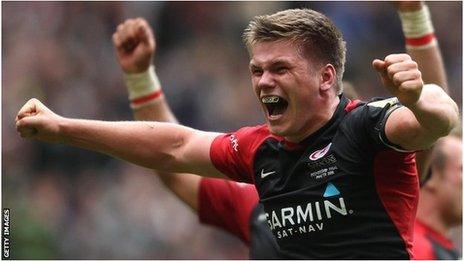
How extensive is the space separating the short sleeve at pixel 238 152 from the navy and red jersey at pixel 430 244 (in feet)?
5.77

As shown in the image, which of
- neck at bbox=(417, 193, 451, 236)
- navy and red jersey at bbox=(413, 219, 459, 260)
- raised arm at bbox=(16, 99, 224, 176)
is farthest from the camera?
neck at bbox=(417, 193, 451, 236)

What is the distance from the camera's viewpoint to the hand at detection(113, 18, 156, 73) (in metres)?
5.80

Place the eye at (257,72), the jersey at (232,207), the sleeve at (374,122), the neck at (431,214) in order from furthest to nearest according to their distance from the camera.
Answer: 1. the neck at (431,214)
2. the jersey at (232,207)
3. the eye at (257,72)
4. the sleeve at (374,122)

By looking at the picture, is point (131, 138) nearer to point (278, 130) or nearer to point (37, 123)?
point (37, 123)

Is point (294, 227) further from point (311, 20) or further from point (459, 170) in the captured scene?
point (459, 170)

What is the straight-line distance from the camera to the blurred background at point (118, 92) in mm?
9648

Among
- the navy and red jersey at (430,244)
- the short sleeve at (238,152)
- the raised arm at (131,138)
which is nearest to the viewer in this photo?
the raised arm at (131,138)

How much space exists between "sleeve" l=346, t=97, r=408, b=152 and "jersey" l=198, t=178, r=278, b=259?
2.02 metres

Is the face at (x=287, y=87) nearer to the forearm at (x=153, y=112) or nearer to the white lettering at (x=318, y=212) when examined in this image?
the white lettering at (x=318, y=212)

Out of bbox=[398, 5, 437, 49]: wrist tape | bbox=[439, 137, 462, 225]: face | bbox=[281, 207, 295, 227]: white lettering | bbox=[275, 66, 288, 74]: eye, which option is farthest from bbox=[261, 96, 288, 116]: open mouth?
bbox=[439, 137, 462, 225]: face

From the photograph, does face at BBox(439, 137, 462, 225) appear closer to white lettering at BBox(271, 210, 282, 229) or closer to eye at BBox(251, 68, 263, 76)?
white lettering at BBox(271, 210, 282, 229)

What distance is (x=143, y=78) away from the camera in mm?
5949

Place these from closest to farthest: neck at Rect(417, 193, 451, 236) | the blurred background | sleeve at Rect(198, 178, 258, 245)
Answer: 1. sleeve at Rect(198, 178, 258, 245)
2. neck at Rect(417, 193, 451, 236)
3. the blurred background

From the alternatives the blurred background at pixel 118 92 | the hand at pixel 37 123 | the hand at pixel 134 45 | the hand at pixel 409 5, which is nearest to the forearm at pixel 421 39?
the hand at pixel 409 5
